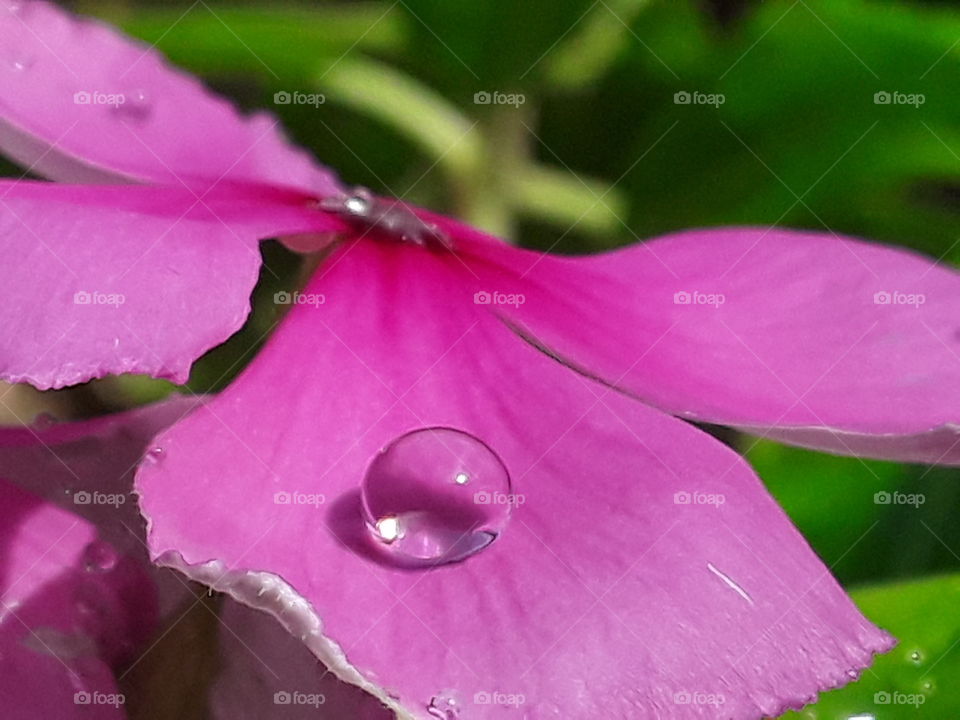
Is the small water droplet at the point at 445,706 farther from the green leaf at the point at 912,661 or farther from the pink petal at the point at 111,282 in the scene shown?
the green leaf at the point at 912,661

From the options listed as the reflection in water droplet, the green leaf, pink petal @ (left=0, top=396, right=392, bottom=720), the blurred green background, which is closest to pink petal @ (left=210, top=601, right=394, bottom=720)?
pink petal @ (left=0, top=396, right=392, bottom=720)

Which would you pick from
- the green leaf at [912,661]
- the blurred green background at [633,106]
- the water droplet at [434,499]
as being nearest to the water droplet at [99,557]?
the water droplet at [434,499]

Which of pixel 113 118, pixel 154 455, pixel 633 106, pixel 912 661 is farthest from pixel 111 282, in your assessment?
pixel 633 106

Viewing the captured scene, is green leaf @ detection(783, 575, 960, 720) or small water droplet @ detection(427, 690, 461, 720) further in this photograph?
green leaf @ detection(783, 575, 960, 720)

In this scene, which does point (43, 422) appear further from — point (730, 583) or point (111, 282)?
point (730, 583)

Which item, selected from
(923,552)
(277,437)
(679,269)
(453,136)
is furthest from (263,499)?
(453,136)

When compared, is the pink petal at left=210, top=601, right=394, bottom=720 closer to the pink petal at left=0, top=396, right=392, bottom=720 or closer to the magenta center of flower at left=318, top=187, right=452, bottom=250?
the pink petal at left=0, top=396, right=392, bottom=720

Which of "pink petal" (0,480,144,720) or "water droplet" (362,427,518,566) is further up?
"water droplet" (362,427,518,566)

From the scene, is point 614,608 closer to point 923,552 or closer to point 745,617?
point 745,617
